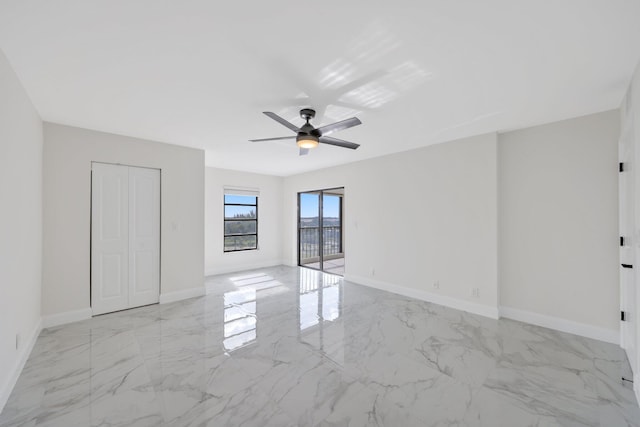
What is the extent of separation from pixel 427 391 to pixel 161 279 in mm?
3941

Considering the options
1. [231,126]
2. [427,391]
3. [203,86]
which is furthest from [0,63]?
[427,391]

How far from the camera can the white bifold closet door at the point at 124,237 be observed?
144 inches

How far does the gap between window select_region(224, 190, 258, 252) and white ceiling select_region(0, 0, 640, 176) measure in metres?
3.36

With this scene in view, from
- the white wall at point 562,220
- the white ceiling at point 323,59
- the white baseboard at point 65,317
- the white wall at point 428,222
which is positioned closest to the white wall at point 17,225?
the white baseboard at point 65,317

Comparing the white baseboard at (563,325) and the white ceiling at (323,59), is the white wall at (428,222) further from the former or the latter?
the white ceiling at (323,59)

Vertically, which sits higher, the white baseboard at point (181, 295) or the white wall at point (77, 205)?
the white wall at point (77, 205)

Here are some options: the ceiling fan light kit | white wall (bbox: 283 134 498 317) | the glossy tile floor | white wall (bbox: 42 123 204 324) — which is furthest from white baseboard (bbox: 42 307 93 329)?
white wall (bbox: 283 134 498 317)

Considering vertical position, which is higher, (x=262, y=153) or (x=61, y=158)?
(x=262, y=153)

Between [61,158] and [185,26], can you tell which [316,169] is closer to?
[61,158]

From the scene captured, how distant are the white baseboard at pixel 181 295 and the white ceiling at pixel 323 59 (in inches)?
103

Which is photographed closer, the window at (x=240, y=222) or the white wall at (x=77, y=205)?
the white wall at (x=77, y=205)

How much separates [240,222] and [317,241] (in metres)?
2.38

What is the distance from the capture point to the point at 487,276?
12.0ft

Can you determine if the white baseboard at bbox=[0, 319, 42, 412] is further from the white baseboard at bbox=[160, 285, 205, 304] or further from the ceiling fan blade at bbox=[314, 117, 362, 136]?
the ceiling fan blade at bbox=[314, 117, 362, 136]
